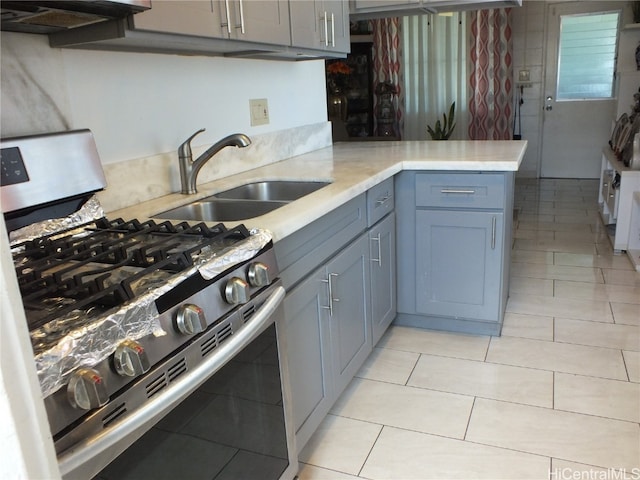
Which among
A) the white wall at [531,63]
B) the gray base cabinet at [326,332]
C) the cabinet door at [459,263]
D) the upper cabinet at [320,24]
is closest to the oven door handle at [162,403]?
the gray base cabinet at [326,332]

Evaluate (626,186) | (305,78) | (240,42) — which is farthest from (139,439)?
(626,186)

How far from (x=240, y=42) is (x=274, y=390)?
1.09 metres

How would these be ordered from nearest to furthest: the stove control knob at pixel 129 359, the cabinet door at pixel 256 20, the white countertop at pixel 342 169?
the stove control knob at pixel 129 359 < the white countertop at pixel 342 169 < the cabinet door at pixel 256 20

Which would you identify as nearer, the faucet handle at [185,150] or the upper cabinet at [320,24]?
the faucet handle at [185,150]

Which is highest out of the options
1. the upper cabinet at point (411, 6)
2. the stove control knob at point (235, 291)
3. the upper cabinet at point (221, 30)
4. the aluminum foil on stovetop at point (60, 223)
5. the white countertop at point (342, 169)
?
the upper cabinet at point (411, 6)

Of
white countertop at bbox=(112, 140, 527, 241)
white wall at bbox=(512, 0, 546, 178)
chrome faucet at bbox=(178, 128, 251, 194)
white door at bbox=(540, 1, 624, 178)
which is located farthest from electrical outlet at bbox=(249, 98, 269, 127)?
white door at bbox=(540, 1, 624, 178)

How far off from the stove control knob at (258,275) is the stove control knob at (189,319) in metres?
0.22

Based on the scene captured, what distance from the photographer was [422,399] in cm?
205

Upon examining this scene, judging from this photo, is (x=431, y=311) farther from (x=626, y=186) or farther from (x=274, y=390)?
(x=626, y=186)

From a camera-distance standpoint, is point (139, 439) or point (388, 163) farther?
point (388, 163)

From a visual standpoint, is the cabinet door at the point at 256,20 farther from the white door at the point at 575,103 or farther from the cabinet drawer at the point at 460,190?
the white door at the point at 575,103

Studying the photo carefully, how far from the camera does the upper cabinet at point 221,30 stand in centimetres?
136

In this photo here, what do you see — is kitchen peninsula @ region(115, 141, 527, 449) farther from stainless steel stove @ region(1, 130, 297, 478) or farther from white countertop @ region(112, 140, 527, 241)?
stainless steel stove @ region(1, 130, 297, 478)

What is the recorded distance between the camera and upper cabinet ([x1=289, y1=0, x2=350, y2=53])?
81.7 inches
